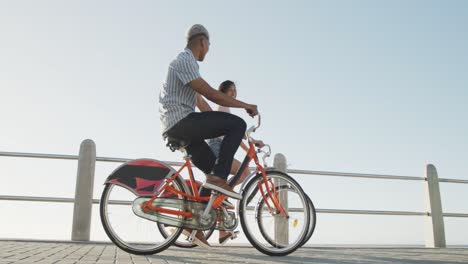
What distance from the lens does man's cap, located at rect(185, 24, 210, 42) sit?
158 inches

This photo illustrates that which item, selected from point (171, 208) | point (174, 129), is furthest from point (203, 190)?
point (174, 129)

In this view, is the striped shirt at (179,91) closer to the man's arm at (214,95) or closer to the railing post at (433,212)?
the man's arm at (214,95)

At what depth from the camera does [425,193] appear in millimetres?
7973

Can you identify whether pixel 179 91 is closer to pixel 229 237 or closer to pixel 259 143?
pixel 259 143

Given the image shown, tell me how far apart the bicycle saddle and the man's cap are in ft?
2.86

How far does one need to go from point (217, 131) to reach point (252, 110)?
0.39m

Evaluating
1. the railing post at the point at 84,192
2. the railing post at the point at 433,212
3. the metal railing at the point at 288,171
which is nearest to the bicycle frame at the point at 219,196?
the metal railing at the point at 288,171

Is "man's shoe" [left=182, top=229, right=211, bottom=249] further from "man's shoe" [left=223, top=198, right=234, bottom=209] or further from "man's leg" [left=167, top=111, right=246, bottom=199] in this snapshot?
"man's leg" [left=167, top=111, right=246, bottom=199]

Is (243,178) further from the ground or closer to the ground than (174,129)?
closer to the ground

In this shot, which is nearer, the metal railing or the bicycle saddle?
the bicycle saddle

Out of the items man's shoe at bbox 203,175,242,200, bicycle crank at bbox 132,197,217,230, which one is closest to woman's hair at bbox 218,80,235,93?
man's shoe at bbox 203,175,242,200

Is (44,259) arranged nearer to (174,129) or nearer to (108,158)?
(174,129)

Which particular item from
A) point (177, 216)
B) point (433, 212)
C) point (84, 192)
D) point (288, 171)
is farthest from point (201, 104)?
point (433, 212)

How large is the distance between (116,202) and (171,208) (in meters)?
0.45
